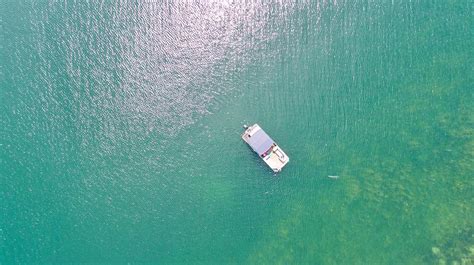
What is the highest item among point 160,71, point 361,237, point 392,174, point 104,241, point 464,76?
point 160,71

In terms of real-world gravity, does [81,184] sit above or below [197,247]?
above

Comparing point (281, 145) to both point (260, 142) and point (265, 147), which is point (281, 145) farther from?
point (260, 142)

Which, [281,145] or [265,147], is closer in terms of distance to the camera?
[265,147]

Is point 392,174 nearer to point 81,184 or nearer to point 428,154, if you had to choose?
point 428,154

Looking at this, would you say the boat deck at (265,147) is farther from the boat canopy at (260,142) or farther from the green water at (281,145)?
the green water at (281,145)

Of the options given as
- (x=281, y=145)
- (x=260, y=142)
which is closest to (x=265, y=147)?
(x=260, y=142)

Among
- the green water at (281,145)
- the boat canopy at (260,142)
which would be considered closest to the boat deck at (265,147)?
the boat canopy at (260,142)

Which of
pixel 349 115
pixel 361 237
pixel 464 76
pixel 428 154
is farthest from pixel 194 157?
pixel 464 76
